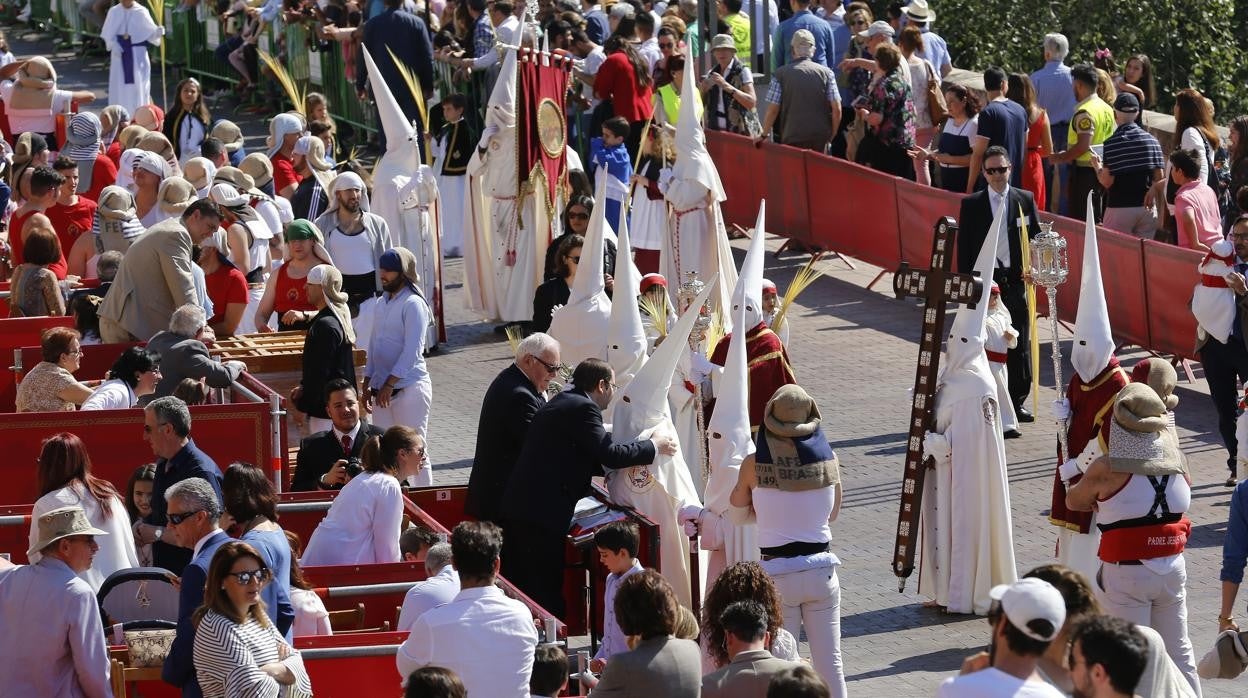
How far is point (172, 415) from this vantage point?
33.7 ft

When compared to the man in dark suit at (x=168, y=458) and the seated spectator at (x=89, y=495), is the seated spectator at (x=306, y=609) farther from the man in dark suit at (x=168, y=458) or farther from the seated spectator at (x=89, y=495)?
the man in dark suit at (x=168, y=458)

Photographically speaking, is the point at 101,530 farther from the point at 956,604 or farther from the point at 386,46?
the point at 386,46

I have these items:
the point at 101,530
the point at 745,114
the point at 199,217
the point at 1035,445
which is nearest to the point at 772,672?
the point at 101,530

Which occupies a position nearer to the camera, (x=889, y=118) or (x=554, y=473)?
(x=554, y=473)

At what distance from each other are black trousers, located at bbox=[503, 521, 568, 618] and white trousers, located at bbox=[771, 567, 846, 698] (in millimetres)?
1443

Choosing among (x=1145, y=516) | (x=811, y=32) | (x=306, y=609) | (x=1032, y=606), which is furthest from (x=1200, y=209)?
(x=1032, y=606)

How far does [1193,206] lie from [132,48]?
1465 cm

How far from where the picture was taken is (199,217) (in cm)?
1377

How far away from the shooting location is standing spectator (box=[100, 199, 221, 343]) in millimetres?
13070

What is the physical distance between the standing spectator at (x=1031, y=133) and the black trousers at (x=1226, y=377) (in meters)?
4.61

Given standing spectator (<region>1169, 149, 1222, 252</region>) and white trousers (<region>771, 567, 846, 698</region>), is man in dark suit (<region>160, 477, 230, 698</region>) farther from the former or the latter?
standing spectator (<region>1169, 149, 1222, 252</region>)

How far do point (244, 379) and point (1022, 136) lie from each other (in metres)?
8.53

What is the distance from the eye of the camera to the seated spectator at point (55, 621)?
8.20 m

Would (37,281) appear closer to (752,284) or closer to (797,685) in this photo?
(752,284)
